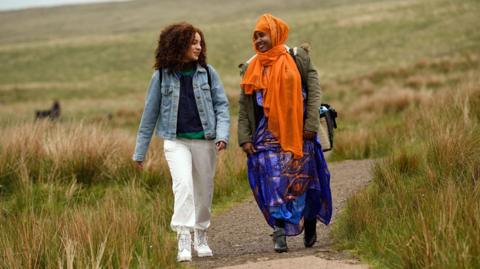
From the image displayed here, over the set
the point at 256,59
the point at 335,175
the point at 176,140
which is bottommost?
the point at 335,175

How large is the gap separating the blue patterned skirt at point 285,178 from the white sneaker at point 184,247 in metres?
0.62

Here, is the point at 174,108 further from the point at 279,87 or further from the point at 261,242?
the point at 261,242

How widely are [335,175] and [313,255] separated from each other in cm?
448

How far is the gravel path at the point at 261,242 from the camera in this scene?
209 inches

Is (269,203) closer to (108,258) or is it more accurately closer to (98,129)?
(108,258)

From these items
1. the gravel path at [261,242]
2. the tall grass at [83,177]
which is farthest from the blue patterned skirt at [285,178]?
the tall grass at [83,177]

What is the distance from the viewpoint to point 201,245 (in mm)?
6348

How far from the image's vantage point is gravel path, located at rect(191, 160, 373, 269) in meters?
5.30

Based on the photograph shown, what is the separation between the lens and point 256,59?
6258mm

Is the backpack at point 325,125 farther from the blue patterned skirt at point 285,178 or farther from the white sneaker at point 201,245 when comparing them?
the white sneaker at point 201,245

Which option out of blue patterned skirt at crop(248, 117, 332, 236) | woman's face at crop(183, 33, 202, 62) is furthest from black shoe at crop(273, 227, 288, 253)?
woman's face at crop(183, 33, 202, 62)

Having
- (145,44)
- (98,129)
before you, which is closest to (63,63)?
(145,44)

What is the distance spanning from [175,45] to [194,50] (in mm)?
141

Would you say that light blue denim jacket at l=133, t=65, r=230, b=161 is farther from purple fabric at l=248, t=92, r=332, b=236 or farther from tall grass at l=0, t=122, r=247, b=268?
tall grass at l=0, t=122, r=247, b=268
